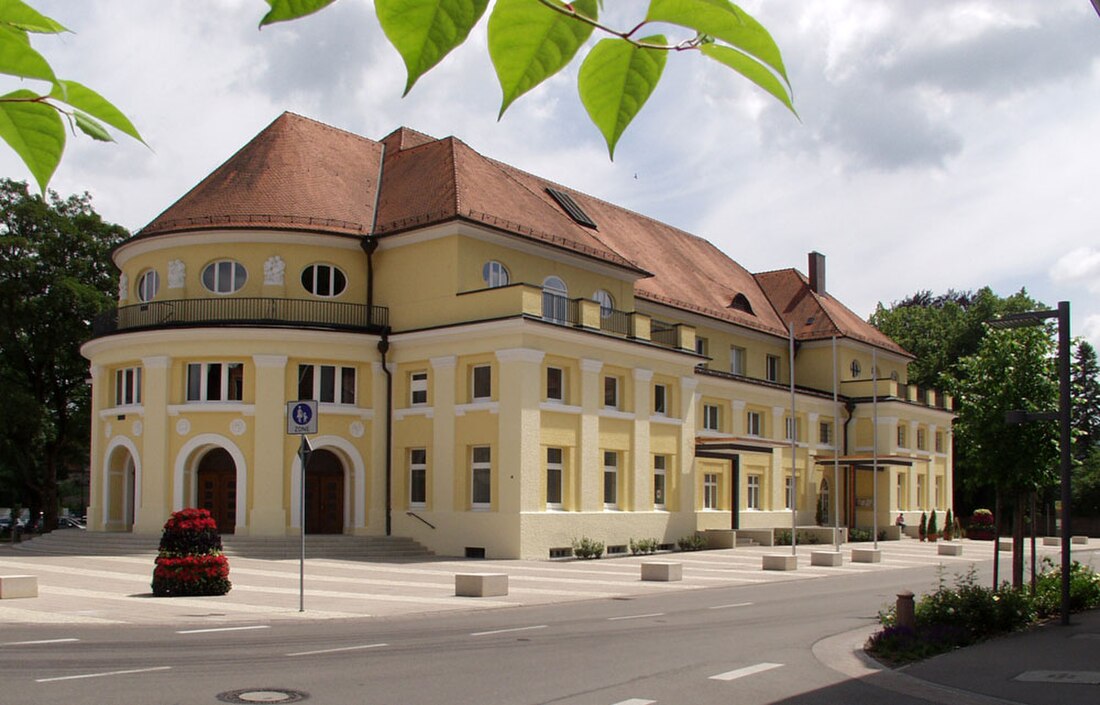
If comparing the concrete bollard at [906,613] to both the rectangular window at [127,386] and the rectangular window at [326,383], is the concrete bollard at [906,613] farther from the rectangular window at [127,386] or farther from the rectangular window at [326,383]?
the rectangular window at [127,386]

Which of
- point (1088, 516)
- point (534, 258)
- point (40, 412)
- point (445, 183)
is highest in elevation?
point (445, 183)

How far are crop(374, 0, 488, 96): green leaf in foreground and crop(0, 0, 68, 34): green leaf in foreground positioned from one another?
41 centimetres

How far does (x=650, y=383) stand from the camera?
1618 inches

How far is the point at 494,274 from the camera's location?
3788 cm

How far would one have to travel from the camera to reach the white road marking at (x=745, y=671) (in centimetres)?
1224

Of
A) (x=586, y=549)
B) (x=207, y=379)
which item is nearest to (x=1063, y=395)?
(x=586, y=549)

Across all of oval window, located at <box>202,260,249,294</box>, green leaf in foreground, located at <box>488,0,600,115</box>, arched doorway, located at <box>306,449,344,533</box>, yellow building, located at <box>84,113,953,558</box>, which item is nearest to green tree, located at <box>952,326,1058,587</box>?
yellow building, located at <box>84,113,953,558</box>

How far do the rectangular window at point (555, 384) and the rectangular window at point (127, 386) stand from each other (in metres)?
13.7

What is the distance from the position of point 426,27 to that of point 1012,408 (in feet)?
65.7

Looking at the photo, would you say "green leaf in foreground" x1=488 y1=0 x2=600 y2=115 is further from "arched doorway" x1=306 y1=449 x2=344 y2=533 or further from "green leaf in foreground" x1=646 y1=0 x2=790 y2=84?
"arched doorway" x1=306 y1=449 x2=344 y2=533

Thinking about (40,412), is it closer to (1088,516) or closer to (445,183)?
(445,183)

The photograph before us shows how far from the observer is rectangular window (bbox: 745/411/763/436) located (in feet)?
175

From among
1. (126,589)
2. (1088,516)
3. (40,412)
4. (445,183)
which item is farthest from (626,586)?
(1088,516)

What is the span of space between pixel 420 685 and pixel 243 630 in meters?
5.97
